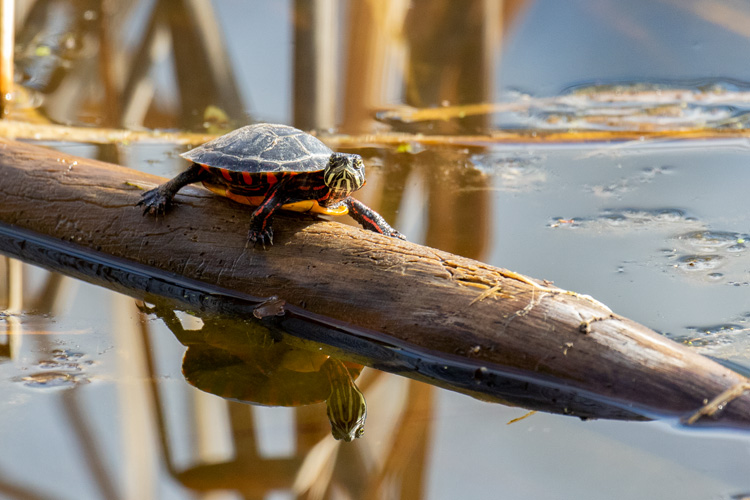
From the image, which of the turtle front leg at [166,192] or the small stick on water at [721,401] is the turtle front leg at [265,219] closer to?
the turtle front leg at [166,192]

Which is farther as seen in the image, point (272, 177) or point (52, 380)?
point (272, 177)

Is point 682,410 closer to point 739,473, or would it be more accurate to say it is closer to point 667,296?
point 739,473

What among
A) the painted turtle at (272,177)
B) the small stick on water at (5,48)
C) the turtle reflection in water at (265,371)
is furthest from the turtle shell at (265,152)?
the small stick on water at (5,48)

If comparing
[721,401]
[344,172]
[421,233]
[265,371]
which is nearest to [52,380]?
[265,371]

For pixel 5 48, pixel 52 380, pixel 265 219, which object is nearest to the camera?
pixel 52 380

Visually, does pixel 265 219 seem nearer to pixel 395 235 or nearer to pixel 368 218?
pixel 368 218

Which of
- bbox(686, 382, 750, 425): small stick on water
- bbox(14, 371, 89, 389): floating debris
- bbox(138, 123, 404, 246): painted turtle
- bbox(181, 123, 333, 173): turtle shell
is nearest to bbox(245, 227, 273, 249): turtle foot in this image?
bbox(138, 123, 404, 246): painted turtle
